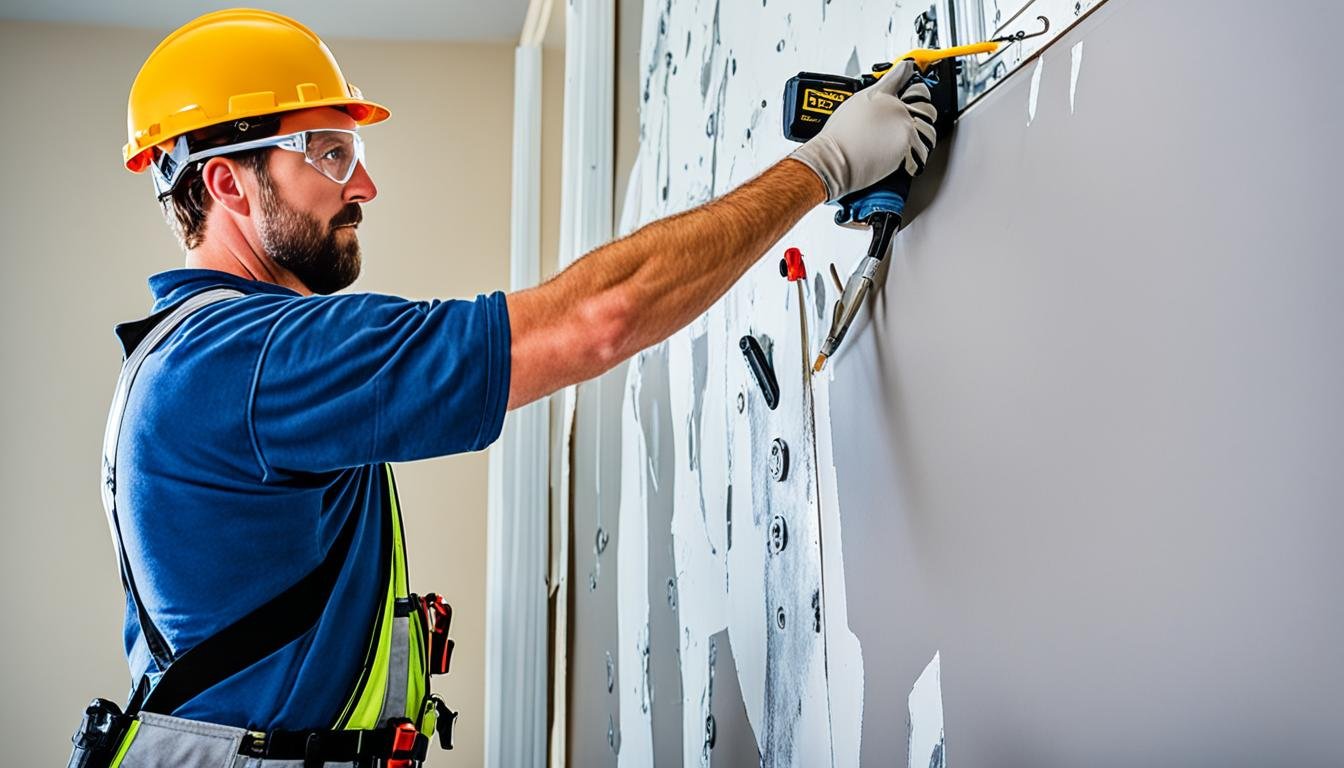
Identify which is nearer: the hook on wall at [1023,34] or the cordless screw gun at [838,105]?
the hook on wall at [1023,34]

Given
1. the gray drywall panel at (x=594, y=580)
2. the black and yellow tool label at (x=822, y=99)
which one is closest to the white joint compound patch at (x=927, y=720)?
the black and yellow tool label at (x=822, y=99)

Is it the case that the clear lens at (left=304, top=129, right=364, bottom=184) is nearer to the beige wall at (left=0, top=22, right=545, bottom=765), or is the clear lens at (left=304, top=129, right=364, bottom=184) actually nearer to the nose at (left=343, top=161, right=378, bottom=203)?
the nose at (left=343, top=161, right=378, bottom=203)

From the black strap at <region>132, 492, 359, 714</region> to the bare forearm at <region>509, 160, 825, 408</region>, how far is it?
1.32 feet

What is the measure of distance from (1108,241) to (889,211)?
296 millimetres

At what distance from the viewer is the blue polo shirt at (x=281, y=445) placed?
3.11 ft

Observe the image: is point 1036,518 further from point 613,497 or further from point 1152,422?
point 613,497

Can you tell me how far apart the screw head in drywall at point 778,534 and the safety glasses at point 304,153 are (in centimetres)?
73

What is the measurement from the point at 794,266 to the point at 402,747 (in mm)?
722

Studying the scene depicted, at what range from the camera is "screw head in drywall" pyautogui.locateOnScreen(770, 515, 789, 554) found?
1.23m

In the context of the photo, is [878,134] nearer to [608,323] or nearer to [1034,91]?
[1034,91]

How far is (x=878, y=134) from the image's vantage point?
0.91 metres

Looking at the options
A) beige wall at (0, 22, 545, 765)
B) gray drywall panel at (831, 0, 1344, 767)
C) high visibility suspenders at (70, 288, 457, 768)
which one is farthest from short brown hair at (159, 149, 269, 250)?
beige wall at (0, 22, 545, 765)

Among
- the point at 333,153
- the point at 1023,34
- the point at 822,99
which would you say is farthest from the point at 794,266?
the point at 333,153

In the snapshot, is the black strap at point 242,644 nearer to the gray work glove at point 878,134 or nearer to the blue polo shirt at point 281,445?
the blue polo shirt at point 281,445
